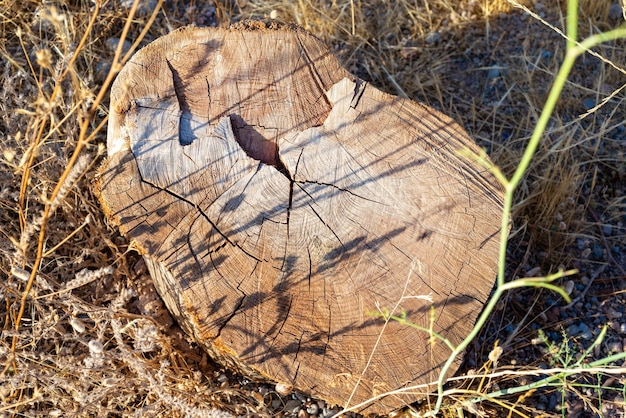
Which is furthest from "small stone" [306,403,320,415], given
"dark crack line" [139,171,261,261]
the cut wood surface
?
"dark crack line" [139,171,261,261]

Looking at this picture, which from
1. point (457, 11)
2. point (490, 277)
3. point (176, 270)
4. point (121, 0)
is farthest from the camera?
point (457, 11)

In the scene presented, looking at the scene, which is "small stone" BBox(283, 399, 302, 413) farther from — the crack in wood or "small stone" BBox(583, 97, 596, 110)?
"small stone" BBox(583, 97, 596, 110)

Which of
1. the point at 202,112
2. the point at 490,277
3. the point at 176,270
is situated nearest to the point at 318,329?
the point at 176,270

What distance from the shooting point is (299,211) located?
5.24 feet

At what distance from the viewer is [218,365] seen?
2039mm

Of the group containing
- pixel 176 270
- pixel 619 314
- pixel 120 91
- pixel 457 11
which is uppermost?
pixel 120 91

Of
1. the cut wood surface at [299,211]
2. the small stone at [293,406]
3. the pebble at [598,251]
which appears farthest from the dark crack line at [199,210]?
the pebble at [598,251]

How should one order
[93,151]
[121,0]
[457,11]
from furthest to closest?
[457,11], [121,0], [93,151]

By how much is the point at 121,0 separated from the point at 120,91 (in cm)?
138

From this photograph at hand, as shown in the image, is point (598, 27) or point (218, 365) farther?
point (598, 27)

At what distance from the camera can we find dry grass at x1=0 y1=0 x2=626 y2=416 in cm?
178

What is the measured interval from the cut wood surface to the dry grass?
7.9 inches

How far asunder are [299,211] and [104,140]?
4.31ft

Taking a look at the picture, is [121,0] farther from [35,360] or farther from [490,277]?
[490,277]
